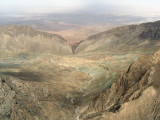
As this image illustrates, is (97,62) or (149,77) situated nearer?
(149,77)

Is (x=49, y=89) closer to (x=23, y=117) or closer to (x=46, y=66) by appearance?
(x=23, y=117)

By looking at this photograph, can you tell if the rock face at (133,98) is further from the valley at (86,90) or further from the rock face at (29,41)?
the rock face at (29,41)

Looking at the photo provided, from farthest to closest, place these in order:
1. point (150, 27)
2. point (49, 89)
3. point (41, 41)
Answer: point (41, 41), point (150, 27), point (49, 89)

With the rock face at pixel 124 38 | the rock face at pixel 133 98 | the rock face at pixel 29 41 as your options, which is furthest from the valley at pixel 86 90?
the rock face at pixel 29 41

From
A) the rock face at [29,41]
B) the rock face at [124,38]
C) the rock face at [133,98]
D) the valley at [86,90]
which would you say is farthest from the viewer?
the rock face at [29,41]

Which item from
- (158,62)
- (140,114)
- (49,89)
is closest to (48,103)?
(49,89)

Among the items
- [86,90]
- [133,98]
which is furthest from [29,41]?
[133,98]
